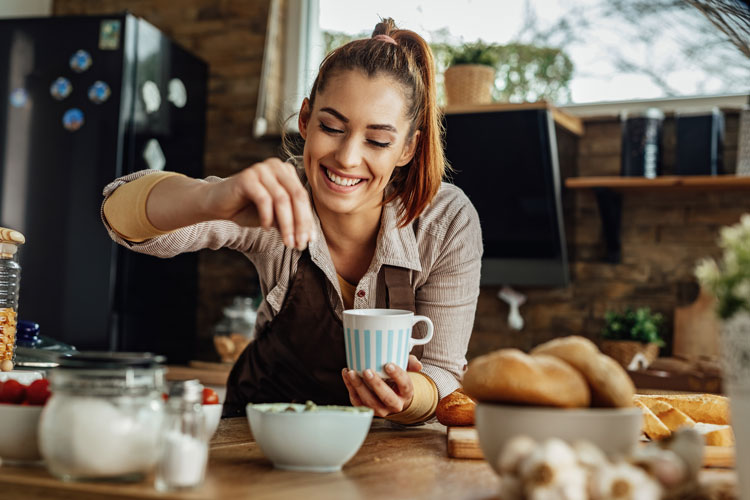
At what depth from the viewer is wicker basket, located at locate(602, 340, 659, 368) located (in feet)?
8.72

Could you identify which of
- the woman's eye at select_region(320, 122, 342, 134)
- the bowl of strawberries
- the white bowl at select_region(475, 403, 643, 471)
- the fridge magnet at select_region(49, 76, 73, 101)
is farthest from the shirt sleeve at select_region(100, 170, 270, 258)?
the fridge magnet at select_region(49, 76, 73, 101)

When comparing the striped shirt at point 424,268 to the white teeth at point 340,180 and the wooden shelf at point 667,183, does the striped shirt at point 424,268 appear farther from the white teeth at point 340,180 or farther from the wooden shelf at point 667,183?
the wooden shelf at point 667,183

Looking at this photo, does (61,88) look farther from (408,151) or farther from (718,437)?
(718,437)

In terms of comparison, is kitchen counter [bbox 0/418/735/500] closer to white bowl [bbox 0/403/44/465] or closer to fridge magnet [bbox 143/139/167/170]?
white bowl [bbox 0/403/44/465]

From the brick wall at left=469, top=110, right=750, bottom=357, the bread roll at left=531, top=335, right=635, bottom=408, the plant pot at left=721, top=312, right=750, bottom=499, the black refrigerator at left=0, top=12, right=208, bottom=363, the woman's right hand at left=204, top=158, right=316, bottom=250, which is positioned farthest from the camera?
the black refrigerator at left=0, top=12, right=208, bottom=363

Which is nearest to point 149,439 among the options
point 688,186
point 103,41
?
point 688,186

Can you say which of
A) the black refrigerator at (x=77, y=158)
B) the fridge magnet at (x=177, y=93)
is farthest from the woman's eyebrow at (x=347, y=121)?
the fridge magnet at (x=177, y=93)

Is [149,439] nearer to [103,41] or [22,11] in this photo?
[103,41]

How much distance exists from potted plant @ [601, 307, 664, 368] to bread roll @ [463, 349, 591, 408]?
1941mm

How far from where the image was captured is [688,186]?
2.70 m

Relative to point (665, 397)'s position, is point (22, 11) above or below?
above

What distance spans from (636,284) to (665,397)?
179 centimetres

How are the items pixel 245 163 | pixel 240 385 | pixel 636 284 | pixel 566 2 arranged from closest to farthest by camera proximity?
pixel 240 385 → pixel 636 284 → pixel 566 2 → pixel 245 163

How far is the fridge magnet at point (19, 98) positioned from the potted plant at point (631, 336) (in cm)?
223
